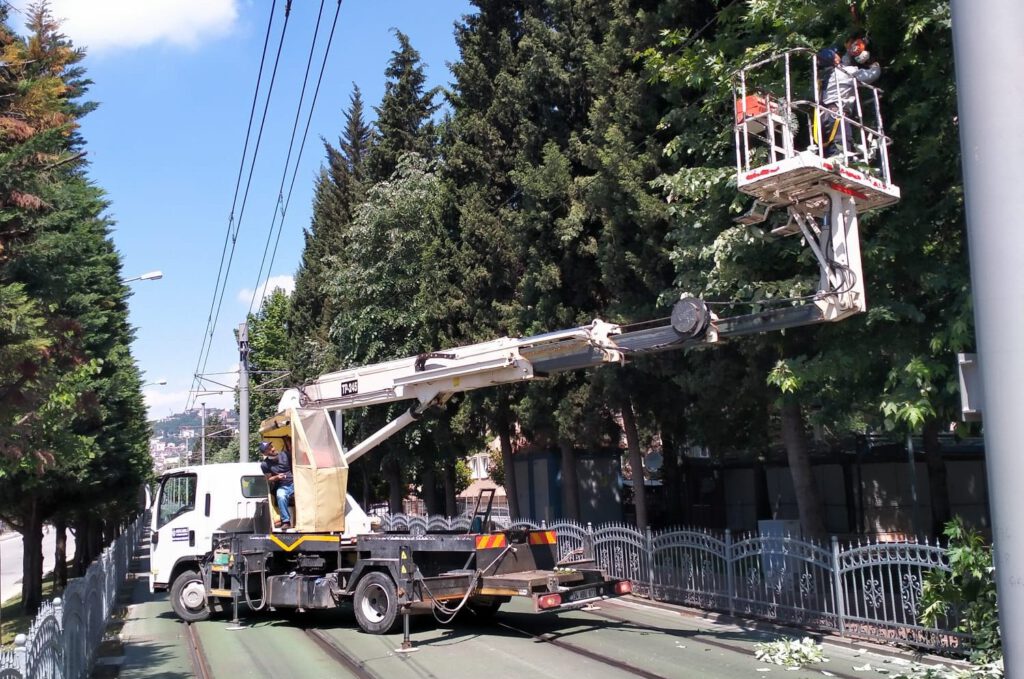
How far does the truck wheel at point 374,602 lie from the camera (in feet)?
41.2

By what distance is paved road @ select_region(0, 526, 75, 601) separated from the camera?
1759 inches

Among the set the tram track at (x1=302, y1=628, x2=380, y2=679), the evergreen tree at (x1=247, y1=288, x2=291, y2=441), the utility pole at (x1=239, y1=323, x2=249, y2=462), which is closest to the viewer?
the tram track at (x1=302, y1=628, x2=380, y2=679)

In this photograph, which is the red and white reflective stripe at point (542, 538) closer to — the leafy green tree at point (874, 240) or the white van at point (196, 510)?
the leafy green tree at point (874, 240)

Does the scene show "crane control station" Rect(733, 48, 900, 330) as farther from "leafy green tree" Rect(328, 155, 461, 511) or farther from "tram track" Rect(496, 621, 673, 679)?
"leafy green tree" Rect(328, 155, 461, 511)

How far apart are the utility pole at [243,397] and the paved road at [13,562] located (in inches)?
617

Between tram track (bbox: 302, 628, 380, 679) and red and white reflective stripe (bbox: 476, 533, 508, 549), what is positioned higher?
red and white reflective stripe (bbox: 476, 533, 508, 549)

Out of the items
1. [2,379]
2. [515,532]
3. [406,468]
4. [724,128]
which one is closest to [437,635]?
[515,532]

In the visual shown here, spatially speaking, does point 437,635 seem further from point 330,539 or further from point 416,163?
point 416,163

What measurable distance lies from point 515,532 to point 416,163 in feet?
58.2

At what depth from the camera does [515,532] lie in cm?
1256

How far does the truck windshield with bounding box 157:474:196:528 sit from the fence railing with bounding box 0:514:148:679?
1382 millimetres

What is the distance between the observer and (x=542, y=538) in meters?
12.7

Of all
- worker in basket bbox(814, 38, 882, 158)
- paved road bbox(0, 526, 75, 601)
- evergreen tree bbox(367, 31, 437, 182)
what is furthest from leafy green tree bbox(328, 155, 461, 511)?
paved road bbox(0, 526, 75, 601)

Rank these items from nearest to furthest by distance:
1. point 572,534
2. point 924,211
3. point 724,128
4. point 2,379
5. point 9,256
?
point 2,379 < point 9,256 < point 924,211 < point 724,128 < point 572,534
